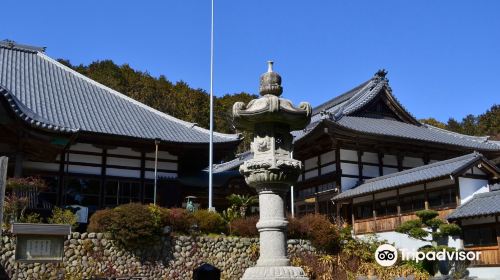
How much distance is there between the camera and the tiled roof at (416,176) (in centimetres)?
2292

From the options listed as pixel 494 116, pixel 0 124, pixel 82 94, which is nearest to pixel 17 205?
pixel 0 124

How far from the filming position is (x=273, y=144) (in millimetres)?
9484

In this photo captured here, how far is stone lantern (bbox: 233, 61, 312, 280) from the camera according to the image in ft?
29.2

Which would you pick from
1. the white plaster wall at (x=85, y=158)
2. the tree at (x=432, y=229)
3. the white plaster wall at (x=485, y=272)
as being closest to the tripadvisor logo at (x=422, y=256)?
the tree at (x=432, y=229)

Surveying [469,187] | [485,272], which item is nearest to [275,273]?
[485,272]

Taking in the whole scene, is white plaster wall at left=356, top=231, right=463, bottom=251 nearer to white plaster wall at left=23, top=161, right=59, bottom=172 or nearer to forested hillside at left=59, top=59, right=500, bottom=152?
white plaster wall at left=23, top=161, right=59, bottom=172

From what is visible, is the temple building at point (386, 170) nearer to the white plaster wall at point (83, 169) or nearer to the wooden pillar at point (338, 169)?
the wooden pillar at point (338, 169)

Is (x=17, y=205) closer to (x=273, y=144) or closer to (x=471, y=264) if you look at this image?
(x=273, y=144)

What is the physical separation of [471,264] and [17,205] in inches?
711

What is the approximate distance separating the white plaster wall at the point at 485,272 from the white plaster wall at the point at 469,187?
10.1ft

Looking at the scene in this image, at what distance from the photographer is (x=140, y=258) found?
54.6 feet

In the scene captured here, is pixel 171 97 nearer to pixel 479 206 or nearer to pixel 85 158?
pixel 85 158

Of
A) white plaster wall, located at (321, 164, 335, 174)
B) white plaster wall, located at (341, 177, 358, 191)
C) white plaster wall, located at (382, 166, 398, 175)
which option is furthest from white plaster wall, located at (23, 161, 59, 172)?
white plaster wall, located at (382, 166, 398, 175)

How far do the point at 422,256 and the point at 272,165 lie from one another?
14.0m
